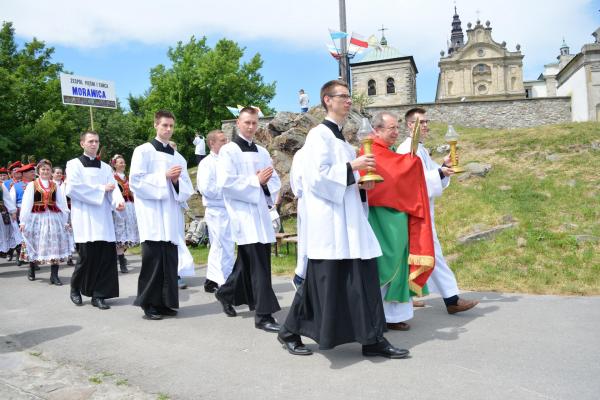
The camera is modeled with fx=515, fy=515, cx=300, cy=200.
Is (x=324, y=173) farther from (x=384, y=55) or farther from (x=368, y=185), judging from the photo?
(x=384, y=55)

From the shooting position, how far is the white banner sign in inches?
497

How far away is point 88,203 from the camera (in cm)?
681

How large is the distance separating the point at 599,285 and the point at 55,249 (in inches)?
331

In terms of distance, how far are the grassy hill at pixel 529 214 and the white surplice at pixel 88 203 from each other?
3116 mm

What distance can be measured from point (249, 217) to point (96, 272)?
102 inches

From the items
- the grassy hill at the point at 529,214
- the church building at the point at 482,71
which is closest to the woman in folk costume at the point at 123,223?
the grassy hill at the point at 529,214

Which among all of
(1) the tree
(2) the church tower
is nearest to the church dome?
(1) the tree

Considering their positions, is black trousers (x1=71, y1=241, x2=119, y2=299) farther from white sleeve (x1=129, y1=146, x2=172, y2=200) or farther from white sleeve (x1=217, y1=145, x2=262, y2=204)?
white sleeve (x1=217, y1=145, x2=262, y2=204)

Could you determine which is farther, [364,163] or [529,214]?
[529,214]

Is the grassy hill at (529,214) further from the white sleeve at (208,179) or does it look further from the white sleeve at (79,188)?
the white sleeve at (79,188)

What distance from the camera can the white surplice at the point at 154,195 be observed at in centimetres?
586

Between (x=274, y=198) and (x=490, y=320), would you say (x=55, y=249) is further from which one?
(x=490, y=320)

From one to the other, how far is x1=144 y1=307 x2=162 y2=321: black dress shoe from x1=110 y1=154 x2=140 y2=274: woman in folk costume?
417cm

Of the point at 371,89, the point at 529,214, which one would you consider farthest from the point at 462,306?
the point at 371,89
